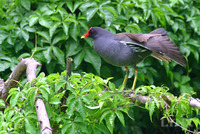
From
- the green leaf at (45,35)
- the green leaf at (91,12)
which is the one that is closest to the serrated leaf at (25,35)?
the green leaf at (45,35)

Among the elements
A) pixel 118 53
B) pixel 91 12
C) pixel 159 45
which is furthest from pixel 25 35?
pixel 159 45

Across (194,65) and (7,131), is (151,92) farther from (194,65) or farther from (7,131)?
(194,65)

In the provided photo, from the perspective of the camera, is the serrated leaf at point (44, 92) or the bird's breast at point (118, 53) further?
the bird's breast at point (118, 53)

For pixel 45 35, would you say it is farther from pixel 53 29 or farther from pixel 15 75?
pixel 15 75

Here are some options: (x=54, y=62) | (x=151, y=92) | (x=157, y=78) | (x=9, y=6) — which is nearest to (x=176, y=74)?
(x=157, y=78)

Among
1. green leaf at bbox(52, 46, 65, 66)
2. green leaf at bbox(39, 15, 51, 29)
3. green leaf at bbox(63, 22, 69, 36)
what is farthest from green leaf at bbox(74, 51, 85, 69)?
green leaf at bbox(39, 15, 51, 29)

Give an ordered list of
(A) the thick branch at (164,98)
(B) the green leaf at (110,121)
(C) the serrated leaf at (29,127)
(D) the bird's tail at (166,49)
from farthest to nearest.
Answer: (D) the bird's tail at (166,49) < (A) the thick branch at (164,98) < (B) the green leaf at (110,121) < (C) the serrated leaf at (29,127)

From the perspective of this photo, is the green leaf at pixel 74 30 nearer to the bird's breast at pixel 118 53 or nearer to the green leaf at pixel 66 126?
the bird's breast at pixel 118 53

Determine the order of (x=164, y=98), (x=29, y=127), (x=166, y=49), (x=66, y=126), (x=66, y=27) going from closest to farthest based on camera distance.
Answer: (x=29, y=127) → (x=66, y=126) → (x=164, y=98) → (x=166, y=49) → (x=66, y=27)

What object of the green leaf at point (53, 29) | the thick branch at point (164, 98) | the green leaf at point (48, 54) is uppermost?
the green leaf at point (53, 29)

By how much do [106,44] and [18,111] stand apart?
34.8 inches

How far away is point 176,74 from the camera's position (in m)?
3.49

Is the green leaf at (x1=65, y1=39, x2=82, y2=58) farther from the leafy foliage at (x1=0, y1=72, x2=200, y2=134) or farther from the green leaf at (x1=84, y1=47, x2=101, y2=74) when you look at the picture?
the leafy foliage at (x1=0, y1=72, x2=200, y2=134)

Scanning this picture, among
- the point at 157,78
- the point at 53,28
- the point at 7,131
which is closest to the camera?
the point at 7,131
